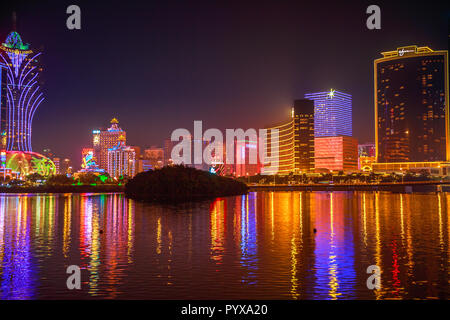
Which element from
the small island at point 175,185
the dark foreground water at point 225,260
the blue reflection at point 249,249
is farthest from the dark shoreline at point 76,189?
the blue reflection at point 249,249

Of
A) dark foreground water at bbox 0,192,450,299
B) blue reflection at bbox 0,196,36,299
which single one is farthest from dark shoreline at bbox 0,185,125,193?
blue reflection at bbox 0,196,36,299

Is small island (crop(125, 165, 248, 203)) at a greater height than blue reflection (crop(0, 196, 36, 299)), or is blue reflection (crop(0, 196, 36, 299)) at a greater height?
small island (crop(125, 165, 248, 203))

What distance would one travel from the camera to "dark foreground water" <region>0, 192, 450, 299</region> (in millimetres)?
20281

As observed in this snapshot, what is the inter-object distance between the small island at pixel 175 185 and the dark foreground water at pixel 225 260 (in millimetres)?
60087

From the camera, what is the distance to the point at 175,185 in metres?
107

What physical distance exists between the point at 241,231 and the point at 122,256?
47.7 ft

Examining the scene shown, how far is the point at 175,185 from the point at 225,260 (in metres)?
80.3

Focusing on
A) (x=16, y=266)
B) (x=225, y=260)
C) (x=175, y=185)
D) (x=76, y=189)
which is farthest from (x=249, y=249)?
(x=76, y=189)

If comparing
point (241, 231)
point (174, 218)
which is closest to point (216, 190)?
point (174, 218)

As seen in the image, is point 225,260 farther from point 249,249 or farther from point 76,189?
point 76,189

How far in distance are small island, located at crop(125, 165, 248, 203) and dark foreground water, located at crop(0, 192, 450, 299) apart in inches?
2366

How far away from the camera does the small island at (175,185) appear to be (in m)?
107

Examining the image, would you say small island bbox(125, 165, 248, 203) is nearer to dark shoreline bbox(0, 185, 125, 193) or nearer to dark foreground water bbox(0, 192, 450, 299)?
dark shoreline bbox(0, 185, 125, 193)

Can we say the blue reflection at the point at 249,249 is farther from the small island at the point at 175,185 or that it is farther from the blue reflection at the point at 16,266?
the small island at the point at 175,185
